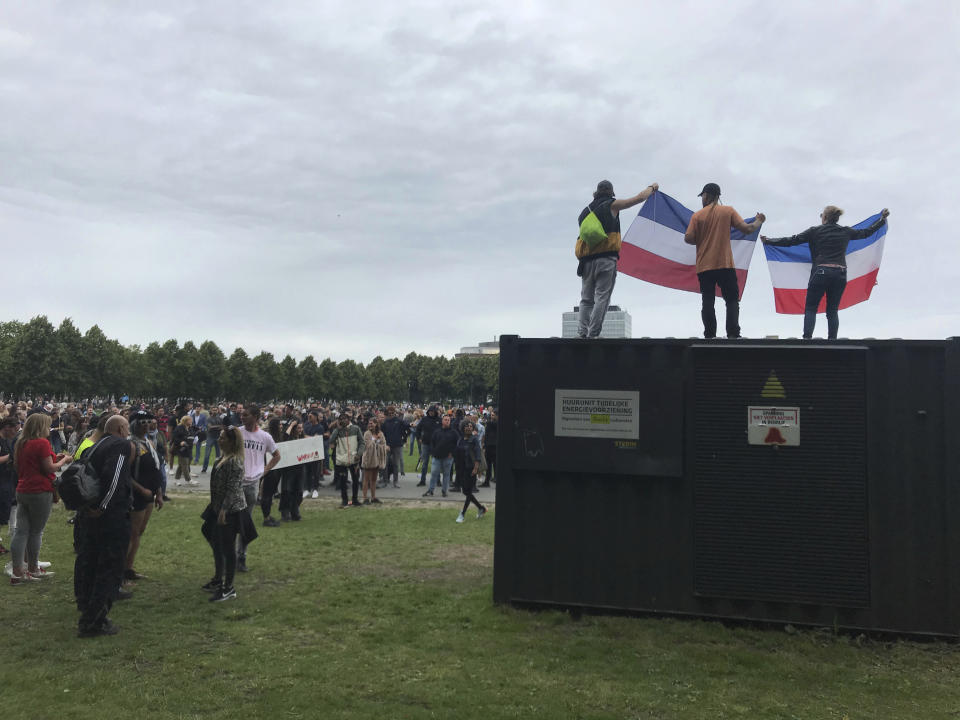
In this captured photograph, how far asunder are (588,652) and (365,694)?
2088 millimetres

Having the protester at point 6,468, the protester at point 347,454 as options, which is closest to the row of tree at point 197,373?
the protester at point 347,454

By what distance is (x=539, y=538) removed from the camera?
736 cm

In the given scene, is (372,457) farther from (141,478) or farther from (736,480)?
(736,480)

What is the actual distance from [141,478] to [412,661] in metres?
4.05

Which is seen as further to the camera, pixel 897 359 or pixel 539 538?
pixel 539 538

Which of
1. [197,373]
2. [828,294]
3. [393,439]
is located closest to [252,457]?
[828,294]

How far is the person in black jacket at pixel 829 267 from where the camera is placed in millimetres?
7602

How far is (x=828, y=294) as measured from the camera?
7660 mm

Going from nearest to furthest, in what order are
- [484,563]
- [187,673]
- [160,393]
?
[187,673] < [484,563] < [160,393]

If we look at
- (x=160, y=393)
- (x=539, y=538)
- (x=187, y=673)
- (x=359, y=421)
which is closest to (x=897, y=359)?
(x=539, y=538)

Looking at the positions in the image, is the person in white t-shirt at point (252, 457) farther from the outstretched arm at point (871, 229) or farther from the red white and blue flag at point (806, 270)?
the outstretched arm at point (871, 229)

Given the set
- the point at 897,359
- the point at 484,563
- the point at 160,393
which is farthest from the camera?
the point at 160,393

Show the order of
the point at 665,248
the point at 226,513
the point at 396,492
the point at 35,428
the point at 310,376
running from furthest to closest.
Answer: the point at 310,376
the point at 396,492
the point at 665,248
the point at 35,428
the point at 226,513

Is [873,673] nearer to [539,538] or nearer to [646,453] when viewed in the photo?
[646,453]
